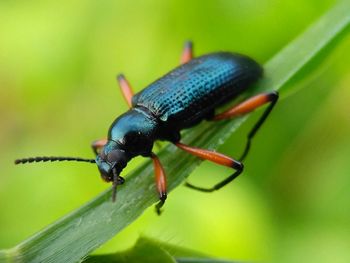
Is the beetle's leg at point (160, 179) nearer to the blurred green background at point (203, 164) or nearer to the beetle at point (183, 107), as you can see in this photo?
the beetle at point (183, 107)

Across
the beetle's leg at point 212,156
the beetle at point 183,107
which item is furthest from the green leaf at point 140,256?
the beetle at point 183,107

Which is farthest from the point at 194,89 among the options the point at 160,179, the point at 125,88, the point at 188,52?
the point at 160,179

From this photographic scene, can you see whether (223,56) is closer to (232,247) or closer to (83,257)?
(232,247)

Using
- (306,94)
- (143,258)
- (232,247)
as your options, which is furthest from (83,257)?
(306,94)

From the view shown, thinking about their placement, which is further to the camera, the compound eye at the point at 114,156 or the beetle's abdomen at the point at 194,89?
the beetle's abdomen at the point at 194,89

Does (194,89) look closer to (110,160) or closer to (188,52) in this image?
(188,52)

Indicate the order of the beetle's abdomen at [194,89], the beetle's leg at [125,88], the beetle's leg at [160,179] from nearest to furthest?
the beetle's leg at [160,179] → the beetle's abdomen at [194,89] → the beetle's leg at [125,88]

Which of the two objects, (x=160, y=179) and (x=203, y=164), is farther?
(x=203, y=164)
